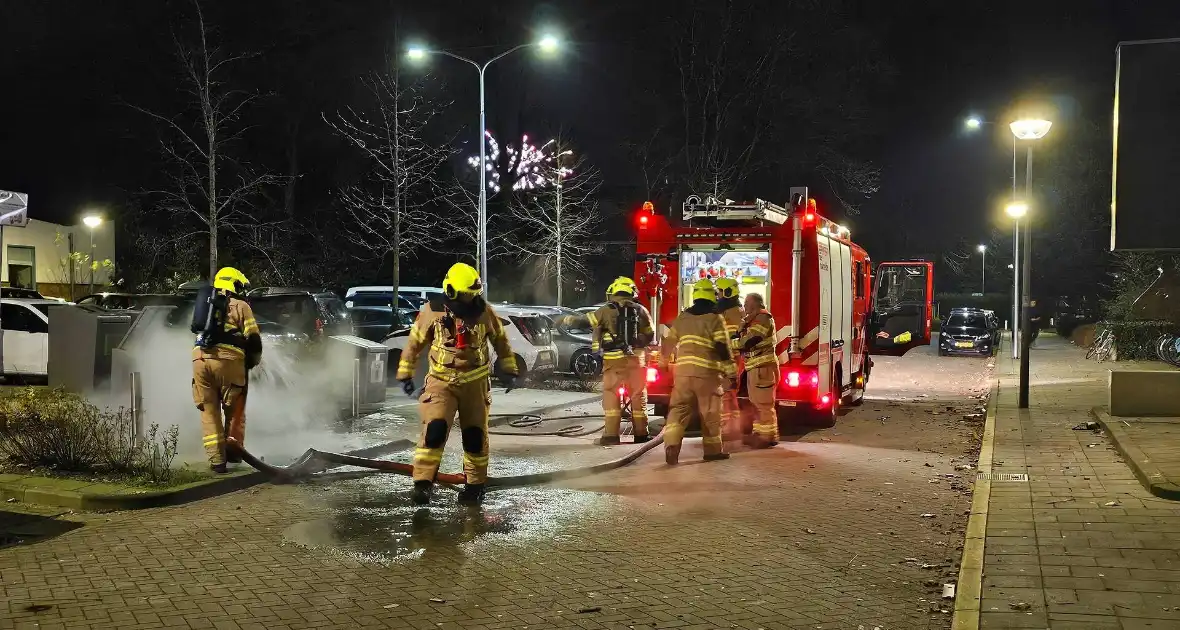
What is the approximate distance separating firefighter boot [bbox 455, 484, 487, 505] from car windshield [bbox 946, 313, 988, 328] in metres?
25.0

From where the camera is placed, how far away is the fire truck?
11750 mm

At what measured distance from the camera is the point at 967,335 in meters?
29.6

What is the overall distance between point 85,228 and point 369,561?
33324mm

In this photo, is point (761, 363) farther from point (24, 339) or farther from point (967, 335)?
point (967, 335)

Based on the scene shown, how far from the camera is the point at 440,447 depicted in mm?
7715

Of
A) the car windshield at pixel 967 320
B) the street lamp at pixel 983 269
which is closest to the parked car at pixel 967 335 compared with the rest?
the car windshield at pixel 967 320

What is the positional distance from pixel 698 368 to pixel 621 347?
1370mm

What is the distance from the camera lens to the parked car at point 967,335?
29547 mm

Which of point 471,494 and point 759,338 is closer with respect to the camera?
point 471,494

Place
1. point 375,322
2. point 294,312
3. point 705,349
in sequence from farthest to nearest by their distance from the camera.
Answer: point 375,322, point 294,312, point 705,349

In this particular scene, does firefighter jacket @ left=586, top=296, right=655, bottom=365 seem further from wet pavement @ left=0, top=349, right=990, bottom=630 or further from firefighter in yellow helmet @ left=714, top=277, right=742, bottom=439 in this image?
wet pavement @ left=0, top=349, right=990, bottom=630

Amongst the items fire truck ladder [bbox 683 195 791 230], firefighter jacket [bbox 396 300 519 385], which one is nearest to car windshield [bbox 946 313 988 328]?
fire truck ladder [bbox 683 195 791 230]

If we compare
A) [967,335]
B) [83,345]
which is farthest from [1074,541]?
[967,335]

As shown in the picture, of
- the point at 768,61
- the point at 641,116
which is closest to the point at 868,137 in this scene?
the point at 768,61
